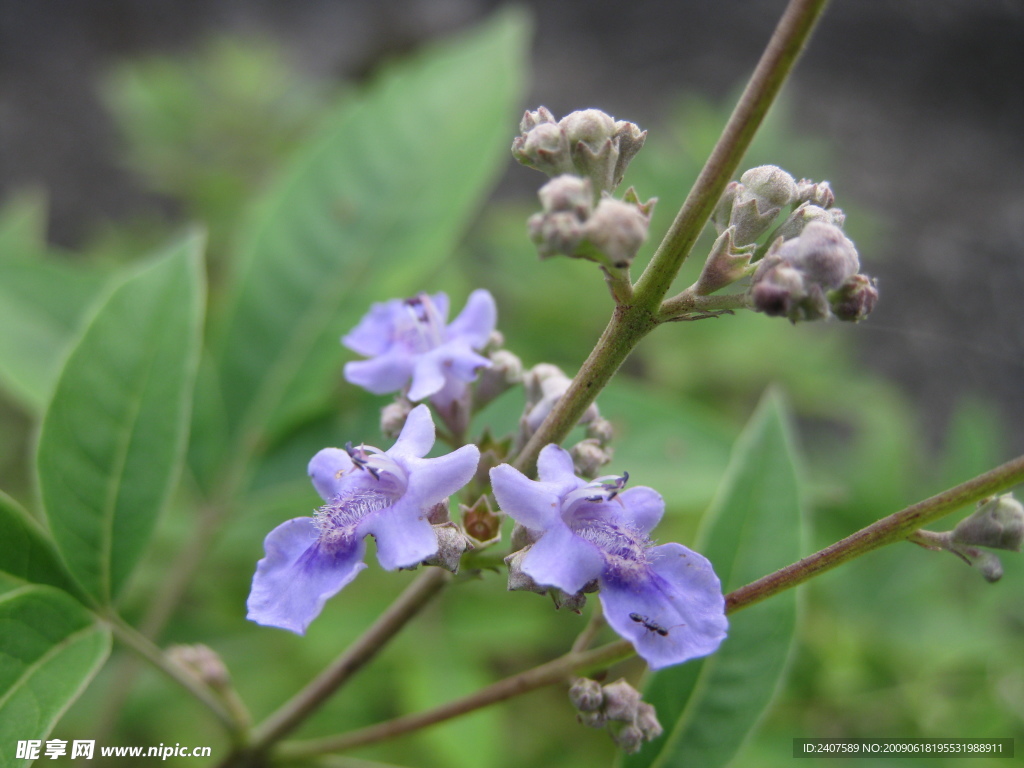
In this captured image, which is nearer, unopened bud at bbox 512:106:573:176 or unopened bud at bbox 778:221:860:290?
unopened bud at bbox 778:221:860:290

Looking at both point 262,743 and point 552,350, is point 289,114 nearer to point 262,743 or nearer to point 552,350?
point 552,350

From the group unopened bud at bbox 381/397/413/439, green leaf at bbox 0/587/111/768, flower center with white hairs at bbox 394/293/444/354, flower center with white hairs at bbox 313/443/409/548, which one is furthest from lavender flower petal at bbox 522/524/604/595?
green leaf at bbox 0/587/111/768

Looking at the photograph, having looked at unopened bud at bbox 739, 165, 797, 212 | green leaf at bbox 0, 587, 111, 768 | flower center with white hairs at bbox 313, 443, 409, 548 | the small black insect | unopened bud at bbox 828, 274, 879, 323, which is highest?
unopened bud at bbox 739, 165, 797, 212

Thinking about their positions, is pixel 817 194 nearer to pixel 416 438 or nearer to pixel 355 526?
pixel 416 438

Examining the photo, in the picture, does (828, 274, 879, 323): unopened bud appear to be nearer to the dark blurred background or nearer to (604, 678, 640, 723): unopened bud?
(604, 678, 640, 723): unopened bud

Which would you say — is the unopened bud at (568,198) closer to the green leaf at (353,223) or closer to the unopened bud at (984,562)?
the unopened bud at (984,562)

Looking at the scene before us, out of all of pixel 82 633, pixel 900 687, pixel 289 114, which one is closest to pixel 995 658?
pixel 900 687

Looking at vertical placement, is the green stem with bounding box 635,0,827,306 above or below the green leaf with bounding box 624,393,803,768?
above
